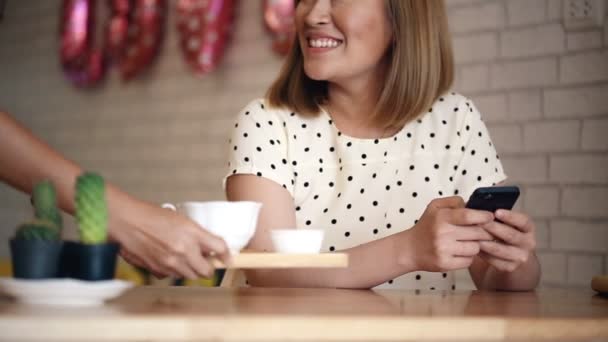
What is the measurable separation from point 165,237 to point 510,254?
2.49 feet

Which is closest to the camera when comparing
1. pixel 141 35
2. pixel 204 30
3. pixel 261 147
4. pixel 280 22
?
pixel 261 147

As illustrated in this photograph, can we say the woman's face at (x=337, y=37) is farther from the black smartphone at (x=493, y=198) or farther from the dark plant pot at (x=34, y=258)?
the dark plant pot at (x=34, y=258)

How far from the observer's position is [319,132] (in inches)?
78.0

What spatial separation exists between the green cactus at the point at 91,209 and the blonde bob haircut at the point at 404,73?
3.33 feet

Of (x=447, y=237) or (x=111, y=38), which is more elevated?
(x=111, y=38)

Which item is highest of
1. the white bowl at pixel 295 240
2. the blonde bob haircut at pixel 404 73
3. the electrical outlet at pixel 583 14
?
the electrical outlet at pixel 583 14

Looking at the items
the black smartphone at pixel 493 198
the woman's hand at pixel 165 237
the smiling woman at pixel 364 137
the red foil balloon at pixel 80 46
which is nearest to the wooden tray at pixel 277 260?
the woman's hand at pixel 165 237

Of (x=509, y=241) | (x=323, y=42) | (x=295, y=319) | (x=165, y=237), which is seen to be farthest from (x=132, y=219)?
(x=323, y=42)

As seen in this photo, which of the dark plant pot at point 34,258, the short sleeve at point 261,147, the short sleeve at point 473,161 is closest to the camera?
the dark plant pot at point 34,258

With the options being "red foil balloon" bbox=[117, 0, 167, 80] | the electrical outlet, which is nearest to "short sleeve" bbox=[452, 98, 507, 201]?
the electrical outlet

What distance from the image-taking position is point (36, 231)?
3.23 ft

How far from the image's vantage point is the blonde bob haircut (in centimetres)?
198

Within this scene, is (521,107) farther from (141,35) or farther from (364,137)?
(141,35)

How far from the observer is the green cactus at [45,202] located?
40.0 inches
